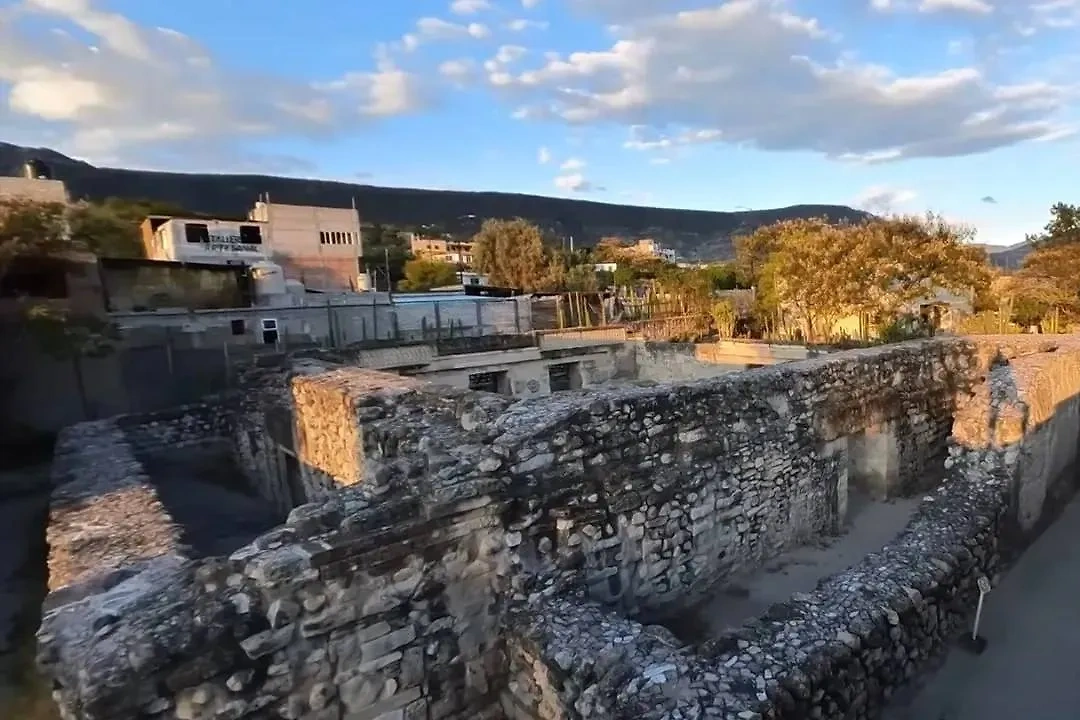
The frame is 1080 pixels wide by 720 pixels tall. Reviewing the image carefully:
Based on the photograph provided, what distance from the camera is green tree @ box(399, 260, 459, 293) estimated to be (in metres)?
41.4

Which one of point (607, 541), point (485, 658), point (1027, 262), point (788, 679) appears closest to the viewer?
point (788, 679)

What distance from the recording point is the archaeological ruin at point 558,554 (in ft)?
10.7

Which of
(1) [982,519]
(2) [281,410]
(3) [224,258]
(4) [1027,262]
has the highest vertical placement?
(3) [224,258]

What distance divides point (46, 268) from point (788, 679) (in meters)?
16.9

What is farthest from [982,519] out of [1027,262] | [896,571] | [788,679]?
[1027,262]

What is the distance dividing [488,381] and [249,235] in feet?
61.7

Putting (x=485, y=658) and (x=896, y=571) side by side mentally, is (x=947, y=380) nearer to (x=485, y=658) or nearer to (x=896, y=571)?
(x=896, y=571)

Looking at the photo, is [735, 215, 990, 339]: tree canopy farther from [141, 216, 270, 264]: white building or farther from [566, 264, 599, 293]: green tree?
[141, 216, 270, 264]: white building

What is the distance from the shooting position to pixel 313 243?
37.3m

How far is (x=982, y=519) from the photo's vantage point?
19.9 feet

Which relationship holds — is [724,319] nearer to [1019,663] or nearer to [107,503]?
[1019,663]

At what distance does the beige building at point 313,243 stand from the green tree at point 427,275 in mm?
4309

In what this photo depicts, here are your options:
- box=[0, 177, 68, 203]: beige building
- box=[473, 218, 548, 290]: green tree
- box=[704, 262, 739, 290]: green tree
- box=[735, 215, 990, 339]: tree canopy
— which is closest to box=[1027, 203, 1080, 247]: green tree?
box=[735, 215, 990, 339]: tree canopy

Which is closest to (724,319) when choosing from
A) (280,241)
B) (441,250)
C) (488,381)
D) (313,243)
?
(488,381)
